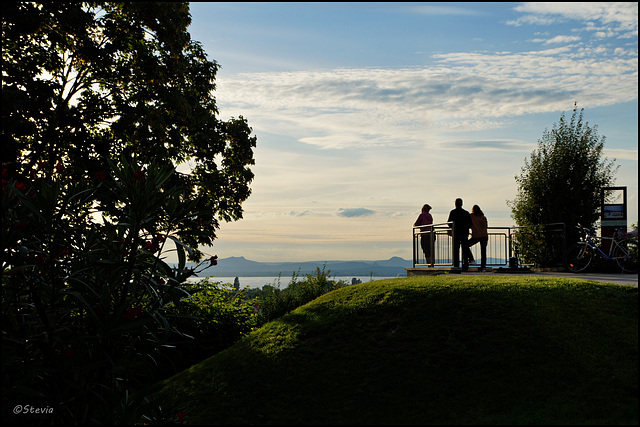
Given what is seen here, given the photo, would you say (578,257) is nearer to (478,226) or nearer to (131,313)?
(478,226)

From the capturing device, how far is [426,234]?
1955 cm

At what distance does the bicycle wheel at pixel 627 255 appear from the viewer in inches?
662

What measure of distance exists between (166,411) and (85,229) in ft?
6.52

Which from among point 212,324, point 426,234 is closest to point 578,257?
point 426,234

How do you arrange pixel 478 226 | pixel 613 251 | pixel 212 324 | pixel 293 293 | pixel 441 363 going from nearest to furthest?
pixel 441 363 < pixel 212 324 < pixel 293 293 < pixel 613 251 < pixel 478 226

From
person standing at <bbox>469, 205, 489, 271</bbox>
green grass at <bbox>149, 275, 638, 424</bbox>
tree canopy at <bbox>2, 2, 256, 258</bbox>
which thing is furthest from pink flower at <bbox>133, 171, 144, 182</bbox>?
person standing at <bbox>469, 205, 489, 271</bbox>

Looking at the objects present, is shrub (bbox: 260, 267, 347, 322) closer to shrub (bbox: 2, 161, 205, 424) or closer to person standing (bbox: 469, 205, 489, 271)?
person standing (bbox: 469, 205, 489, 271)

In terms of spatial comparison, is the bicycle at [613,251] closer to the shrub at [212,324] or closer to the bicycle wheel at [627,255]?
the bicycle wheel at [627,255]

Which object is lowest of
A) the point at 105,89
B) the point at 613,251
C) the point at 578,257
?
the point at 578,257

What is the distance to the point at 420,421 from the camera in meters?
6.89

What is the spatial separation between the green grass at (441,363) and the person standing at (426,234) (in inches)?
307

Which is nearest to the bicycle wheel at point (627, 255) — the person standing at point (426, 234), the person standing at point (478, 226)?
the person standing at point (478, 226)

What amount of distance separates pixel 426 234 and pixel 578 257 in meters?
5.18

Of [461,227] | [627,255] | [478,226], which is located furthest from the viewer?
[478,226]
